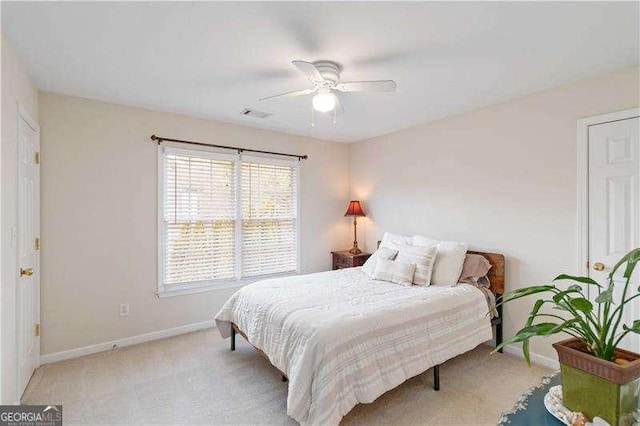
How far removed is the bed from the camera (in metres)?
1.93

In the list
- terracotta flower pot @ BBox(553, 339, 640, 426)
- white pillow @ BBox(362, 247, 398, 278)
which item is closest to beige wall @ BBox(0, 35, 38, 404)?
terracotta flower pot @ BBox(553, 339, 640, 426)

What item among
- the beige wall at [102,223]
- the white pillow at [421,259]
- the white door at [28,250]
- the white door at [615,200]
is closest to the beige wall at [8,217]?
the white door at [28,250]

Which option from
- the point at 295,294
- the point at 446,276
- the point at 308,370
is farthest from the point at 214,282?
the point at 446,276

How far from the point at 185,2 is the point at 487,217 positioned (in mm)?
3220

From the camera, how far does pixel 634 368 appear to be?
37.9 inches

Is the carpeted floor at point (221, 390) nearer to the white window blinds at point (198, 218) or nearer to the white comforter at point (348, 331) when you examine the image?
the white comforter at point (348, 331)

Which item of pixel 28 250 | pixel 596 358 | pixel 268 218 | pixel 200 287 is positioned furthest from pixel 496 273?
pixel 28 250

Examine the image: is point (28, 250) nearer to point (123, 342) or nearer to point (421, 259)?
point (123, 342)

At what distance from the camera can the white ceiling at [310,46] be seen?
5.87 ft

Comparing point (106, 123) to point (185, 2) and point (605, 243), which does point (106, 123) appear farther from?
point (605, 243)

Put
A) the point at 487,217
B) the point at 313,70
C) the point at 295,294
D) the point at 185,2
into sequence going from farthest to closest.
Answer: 1. the point at 487,217
2. the point at 295,294
3. the point at 313,70
4. the point at 185,2

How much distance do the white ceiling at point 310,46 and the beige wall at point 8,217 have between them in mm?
237

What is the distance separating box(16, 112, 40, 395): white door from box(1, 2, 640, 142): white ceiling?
595 millimetres

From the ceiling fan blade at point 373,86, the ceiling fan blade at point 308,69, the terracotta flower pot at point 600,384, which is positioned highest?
the ceiling fan blade at point 308,69
